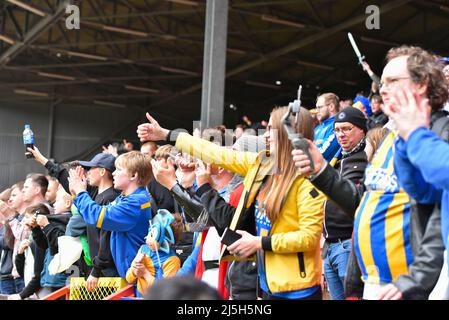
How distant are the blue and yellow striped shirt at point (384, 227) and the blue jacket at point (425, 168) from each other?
6.2 inches

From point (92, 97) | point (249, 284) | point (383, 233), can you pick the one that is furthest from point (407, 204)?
point (92, 97)

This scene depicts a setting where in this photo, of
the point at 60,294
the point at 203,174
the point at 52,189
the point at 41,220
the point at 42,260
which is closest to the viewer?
the point at 203,174

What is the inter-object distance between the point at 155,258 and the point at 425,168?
2.89 m

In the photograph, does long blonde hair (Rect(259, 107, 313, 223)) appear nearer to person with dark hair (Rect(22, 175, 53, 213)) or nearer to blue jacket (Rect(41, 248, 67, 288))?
blue jacket (Rect(41, 248, 67, 288))

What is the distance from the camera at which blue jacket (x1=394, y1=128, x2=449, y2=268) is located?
205cm

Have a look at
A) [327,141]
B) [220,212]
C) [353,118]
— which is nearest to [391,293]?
[220,212]

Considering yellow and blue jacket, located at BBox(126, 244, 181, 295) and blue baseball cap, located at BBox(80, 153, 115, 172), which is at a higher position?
blue baseball cap, located at BBox(80, 153, 115, 172)

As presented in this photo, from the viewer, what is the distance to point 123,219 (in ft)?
15.0

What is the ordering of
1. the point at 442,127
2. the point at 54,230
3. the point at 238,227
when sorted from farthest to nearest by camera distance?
the point at 54,230
the point at 238,227
the point at 442,127

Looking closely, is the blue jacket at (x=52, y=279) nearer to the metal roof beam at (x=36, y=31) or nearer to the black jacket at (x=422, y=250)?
the black jacket at (x=422, y=250)

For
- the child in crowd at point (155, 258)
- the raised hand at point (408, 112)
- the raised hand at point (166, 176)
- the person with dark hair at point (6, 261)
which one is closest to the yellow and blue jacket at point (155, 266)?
the child in crowd at point (155, 258)

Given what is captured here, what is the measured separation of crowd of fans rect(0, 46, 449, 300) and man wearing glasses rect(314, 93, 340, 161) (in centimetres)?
2

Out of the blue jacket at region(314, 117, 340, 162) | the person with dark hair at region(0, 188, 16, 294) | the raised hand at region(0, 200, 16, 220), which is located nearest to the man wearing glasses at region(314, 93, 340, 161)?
the blue jacket at region(314, 117, 340, 162)

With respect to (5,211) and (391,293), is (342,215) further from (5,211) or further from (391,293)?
(5,211)
